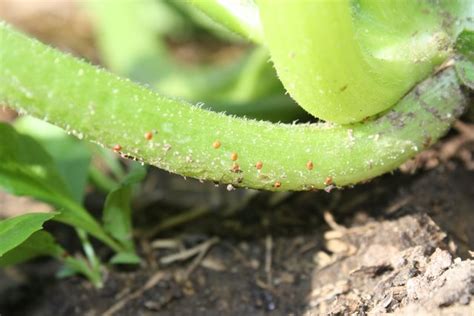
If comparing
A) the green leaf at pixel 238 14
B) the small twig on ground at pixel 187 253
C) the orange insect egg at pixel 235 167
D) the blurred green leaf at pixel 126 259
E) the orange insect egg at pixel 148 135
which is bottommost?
the blurred green leaf at pixel 126 259

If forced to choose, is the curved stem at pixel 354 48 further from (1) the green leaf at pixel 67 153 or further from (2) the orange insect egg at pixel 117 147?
(1) the green leaf at pixel 67 153

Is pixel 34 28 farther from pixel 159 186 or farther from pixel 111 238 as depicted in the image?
pixel 111 238

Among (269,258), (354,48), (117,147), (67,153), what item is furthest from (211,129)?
(67,153)

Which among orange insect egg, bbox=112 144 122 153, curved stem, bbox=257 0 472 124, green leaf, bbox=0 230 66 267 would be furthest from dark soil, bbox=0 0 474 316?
orange insect egg, bbox=112 144 122 153

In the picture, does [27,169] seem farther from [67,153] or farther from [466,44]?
[466,44]

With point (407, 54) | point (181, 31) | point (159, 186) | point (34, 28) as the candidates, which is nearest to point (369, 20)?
point (407, 54)

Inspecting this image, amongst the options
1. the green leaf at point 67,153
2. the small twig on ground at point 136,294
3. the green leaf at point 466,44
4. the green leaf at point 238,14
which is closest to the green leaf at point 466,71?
the green leaf at point 466,44
